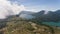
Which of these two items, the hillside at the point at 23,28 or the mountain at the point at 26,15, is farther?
the mountain at the point at 26,15

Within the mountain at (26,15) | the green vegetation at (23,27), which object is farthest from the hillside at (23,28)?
the mountain at (26,15)

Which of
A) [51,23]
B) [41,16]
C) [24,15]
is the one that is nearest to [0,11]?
[24,15]

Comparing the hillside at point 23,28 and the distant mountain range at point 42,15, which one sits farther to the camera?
the distant mountain range at point 42,15

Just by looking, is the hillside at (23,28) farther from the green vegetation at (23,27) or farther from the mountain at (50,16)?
the mountain at (50,16)

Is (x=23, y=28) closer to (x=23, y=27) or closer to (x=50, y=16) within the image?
(x=23, y=27)

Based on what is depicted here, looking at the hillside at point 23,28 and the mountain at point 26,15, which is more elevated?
the mountain at point 26,15

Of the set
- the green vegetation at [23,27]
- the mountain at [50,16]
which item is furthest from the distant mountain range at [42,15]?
the green vegetation at [23,27]

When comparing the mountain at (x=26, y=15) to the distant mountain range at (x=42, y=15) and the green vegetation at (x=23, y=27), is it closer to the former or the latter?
the distant mountain range at (x=42, y=15)

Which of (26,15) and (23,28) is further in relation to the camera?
(26,15)

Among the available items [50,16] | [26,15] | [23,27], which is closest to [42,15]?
[50,16]

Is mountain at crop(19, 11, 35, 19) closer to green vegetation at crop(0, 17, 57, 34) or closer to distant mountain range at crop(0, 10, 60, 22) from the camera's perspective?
distant mountain range at crop(0, 10, 60, 22)

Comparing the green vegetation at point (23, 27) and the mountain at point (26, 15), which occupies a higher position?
the mountain at point (26, 15)

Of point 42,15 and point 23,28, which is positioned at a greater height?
point 42,15

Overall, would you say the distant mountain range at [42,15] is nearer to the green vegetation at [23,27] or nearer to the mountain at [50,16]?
the mountain at [50,16]
